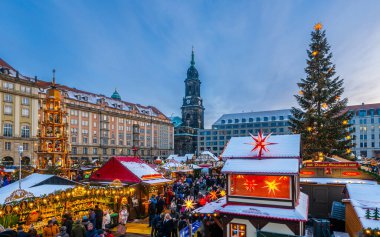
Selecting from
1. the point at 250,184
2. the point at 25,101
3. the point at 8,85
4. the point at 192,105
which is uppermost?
the point at 192,105

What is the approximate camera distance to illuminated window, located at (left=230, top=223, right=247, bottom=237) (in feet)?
40.5

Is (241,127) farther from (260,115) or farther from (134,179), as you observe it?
(134,179)

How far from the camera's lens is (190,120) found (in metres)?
134

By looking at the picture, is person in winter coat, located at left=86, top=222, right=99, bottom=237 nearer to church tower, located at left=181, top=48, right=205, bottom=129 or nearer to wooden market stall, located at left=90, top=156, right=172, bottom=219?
wooden market stall, located at left=90, top=156, right=172, bottom=219

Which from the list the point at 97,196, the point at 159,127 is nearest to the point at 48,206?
the point at 97,196

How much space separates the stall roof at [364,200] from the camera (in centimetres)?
838

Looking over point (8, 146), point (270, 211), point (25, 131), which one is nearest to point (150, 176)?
point (270, 211)

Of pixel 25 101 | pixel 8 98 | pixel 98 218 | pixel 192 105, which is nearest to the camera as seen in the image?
pixel 98 218

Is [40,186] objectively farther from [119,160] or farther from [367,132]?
[367,132]

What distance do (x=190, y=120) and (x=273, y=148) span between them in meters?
120

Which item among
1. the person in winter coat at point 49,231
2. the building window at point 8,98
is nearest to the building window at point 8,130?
the building window at point 8,98

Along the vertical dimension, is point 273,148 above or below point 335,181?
above

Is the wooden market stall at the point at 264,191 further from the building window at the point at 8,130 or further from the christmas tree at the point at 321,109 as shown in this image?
the building window at the point at 8,130

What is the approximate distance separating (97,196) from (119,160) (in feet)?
16.9
